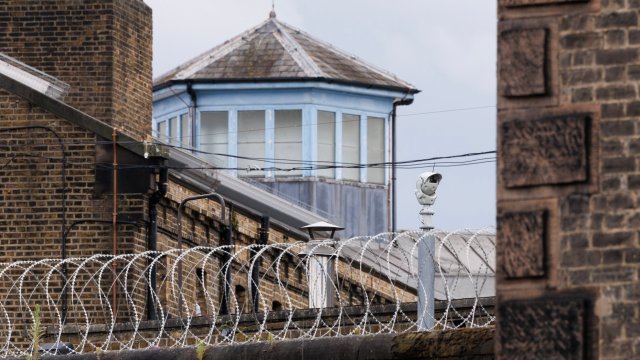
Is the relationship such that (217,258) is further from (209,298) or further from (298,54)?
(209,298)

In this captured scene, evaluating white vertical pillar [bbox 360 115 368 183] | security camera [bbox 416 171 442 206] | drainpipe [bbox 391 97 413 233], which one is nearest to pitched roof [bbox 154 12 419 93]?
drainpipe [bbox 391 97 413 233]

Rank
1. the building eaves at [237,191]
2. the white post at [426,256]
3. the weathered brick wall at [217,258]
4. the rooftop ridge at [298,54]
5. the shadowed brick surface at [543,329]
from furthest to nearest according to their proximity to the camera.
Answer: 1. the rooftop ridge at [298,54]
2. the building eaves at [237,191]
3. the weathered brick wall at [217,258]
4. the white post at [426,256]
5. the shadowed brick surface at [543,329]

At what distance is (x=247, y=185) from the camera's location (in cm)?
3838

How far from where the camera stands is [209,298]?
18.6 meters

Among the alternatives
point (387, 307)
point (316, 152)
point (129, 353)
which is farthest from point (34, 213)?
point (316, 152)

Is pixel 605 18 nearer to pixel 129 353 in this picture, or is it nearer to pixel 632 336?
pixel 632 336

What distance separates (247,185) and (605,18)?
27.0 meters

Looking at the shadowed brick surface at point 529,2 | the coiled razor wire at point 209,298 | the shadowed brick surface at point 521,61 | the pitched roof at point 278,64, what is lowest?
the coiled razor wire at point 209,298

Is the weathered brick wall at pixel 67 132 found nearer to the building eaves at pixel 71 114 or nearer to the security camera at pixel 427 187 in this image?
the building eaves at pixel 71 114

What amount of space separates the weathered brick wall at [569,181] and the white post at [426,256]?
6.01 metres

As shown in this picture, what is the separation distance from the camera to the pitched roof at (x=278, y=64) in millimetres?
42625

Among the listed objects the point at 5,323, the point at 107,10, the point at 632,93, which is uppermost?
the point at 107,10

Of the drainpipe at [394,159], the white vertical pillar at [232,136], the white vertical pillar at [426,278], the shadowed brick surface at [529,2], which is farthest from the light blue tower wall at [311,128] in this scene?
the shadowed brick surface at [529,2]

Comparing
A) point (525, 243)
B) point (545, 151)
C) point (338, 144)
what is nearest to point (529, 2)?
point (545, 151)
